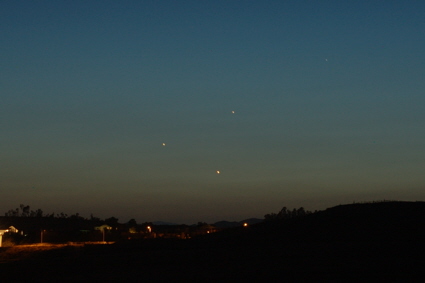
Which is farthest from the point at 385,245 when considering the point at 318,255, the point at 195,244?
the point at 195,244

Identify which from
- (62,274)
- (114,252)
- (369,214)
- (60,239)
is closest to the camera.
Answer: (62,274)

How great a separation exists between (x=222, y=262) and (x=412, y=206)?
24494 mm

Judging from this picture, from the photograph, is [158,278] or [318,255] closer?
[158,278]

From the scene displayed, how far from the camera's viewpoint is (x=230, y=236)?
52.5 metres

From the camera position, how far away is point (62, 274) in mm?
33406

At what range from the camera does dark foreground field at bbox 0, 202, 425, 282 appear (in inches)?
1117

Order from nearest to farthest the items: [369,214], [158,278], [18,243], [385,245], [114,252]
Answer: [158,278], [385,245], [114,252], [369,214], [18,243]

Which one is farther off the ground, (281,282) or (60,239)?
(60,239)

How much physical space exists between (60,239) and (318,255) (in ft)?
150

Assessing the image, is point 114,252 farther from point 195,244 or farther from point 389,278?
point 389,278

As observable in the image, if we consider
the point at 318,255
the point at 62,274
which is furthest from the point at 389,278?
the point at 62,274

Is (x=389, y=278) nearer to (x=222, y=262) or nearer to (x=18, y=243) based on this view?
(x=222, y=262)

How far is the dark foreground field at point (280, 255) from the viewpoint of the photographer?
2836 cm

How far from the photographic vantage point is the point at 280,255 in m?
35.6
